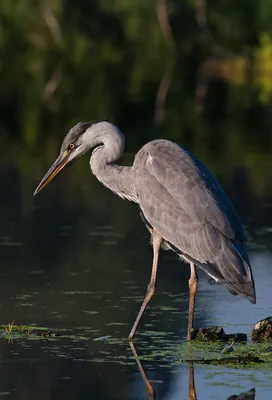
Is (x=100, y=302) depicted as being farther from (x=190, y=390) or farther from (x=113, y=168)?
(x=190, y=390)

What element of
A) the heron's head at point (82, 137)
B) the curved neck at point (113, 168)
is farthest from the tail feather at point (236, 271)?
the heron's head at point (82, 137)

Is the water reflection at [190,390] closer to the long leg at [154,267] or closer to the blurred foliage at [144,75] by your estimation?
the long leg at [154,267]

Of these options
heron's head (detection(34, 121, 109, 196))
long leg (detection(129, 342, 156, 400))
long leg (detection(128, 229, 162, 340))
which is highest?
heron's head (detection(34, 121, 109, 196))

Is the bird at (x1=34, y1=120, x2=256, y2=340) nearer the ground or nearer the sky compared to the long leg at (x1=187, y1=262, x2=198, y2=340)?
nearer the sky

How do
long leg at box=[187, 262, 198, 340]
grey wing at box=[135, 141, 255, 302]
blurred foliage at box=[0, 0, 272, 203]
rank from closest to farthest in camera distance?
grey wing at box=[135, 141, 255, 302] < long leg at box=[187, 262, 198, 340] < blurred foliage at box=[0, 0, 272, 203]

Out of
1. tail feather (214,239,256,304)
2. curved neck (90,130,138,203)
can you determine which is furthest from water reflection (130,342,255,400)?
curved neck (90,130,138,203)

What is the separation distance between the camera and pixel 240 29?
1478 inches

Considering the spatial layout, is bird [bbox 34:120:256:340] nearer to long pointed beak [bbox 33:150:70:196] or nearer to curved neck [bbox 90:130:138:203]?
curved neck [bbox 90:130:138:203]

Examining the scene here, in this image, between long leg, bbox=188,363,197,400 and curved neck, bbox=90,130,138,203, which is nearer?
long leg, bbox=188,363,197,400

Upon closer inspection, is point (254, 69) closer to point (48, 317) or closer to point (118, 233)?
point (118, 233)

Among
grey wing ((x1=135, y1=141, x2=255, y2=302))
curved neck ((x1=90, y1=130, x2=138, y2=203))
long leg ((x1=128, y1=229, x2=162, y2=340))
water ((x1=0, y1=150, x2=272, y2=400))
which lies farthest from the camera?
curved neck ((x1=90, y1=130, x2=138, y2=203))

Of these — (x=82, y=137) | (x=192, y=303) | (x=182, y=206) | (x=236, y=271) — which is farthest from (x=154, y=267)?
(x=82, y=137)

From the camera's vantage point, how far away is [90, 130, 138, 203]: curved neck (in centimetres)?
829

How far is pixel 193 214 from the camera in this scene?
7688 mm
